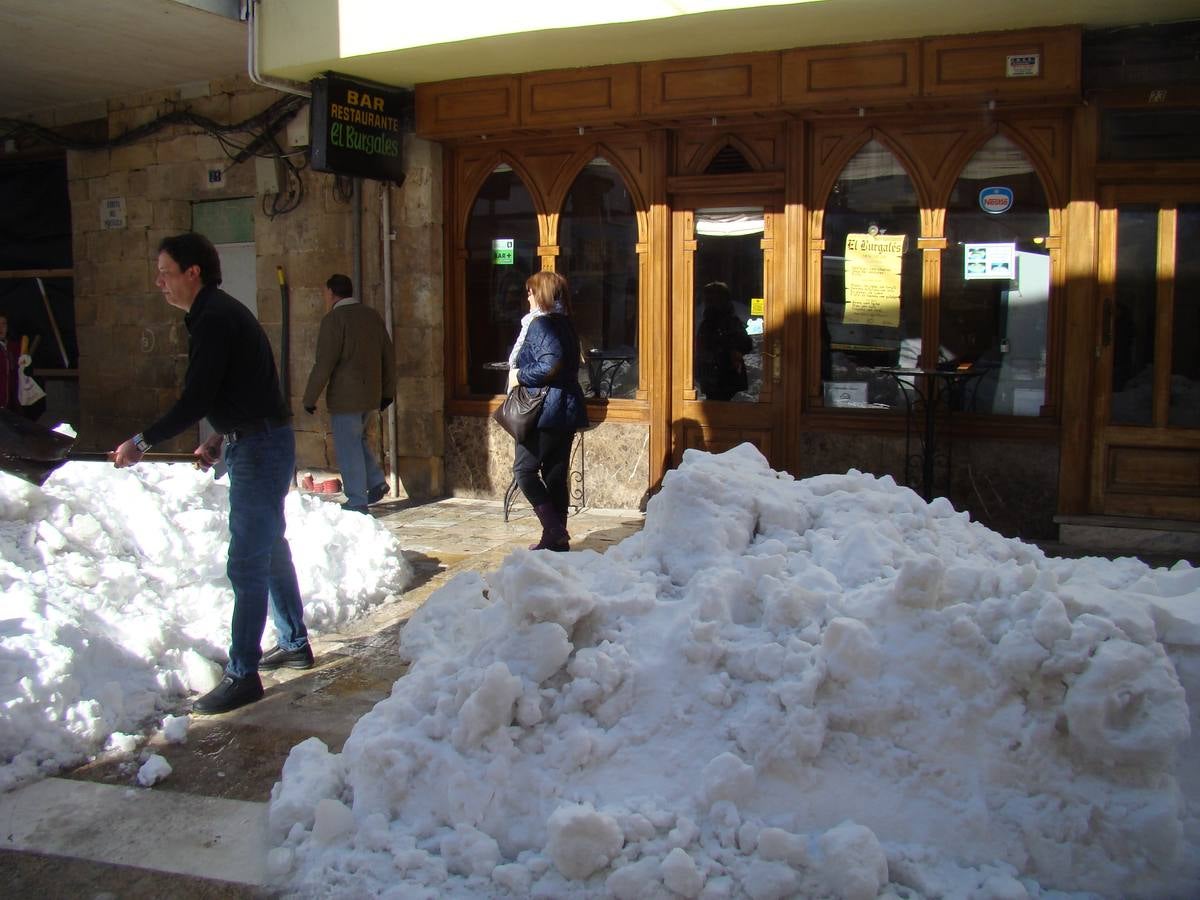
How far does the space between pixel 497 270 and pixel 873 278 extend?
3.15m

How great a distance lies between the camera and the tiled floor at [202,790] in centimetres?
321

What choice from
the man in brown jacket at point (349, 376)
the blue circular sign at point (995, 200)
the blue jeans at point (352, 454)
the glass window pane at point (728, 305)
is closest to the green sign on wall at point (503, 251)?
the man in brown jacket at point (349, 376)

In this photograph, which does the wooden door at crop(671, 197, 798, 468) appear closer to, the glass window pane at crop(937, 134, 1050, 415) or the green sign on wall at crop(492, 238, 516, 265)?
the glass window pane at crop(937, 134, 1050, 415)

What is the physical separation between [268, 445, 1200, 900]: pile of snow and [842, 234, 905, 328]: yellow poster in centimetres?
445

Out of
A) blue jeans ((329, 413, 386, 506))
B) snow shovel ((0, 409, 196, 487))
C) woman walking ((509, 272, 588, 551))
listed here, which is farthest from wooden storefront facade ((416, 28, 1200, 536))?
snow shovel ((0, 409, 196, 487))

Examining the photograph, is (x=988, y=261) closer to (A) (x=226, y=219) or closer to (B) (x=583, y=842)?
(B) (x=583, y=842)

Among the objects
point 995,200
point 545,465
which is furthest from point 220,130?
point 995,200

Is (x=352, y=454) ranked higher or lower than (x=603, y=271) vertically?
lower

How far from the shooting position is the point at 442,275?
30.4 ft

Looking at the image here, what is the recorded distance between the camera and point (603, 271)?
879 cm

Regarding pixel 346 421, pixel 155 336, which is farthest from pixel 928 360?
pixel 155 336

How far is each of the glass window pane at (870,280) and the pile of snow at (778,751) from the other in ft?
14.4

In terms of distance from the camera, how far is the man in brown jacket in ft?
26.9

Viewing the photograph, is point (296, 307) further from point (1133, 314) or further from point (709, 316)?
point (1133, 314)
